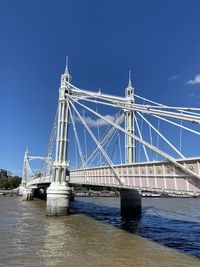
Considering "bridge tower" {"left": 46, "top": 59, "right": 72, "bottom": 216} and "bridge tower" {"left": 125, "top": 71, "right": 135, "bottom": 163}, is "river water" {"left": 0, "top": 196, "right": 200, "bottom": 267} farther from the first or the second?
"bridge tower" {"left": 125, "top": 71, "right": 135, "bottom": 163}

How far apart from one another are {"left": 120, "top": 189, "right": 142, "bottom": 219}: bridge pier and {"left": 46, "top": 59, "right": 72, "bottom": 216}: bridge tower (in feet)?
29.3

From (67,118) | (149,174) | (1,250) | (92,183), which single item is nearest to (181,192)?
(149,174)

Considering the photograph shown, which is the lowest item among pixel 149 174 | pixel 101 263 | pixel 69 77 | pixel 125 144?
pixel 101 263

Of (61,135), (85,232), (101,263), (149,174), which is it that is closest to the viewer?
(101,263)

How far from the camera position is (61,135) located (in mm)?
48000

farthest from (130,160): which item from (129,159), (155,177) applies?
(155,177)

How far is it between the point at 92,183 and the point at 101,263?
68.0 ft

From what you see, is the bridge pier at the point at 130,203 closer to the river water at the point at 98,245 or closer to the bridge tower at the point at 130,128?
the bridge tower at the point at 130,128

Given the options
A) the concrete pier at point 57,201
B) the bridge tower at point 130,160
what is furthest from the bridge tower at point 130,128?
the concrete pier at point 57,201

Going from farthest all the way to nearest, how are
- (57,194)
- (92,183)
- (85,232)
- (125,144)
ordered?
(125,144), (57,194), (92,183), (85,232)

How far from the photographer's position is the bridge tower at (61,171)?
4453 cm

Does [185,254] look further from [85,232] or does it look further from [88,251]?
[85,232]

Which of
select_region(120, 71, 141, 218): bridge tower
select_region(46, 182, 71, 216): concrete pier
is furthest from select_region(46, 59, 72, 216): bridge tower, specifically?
select_region(120, 71, 141, 218): bridge tower

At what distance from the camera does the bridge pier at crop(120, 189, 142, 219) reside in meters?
48.9
